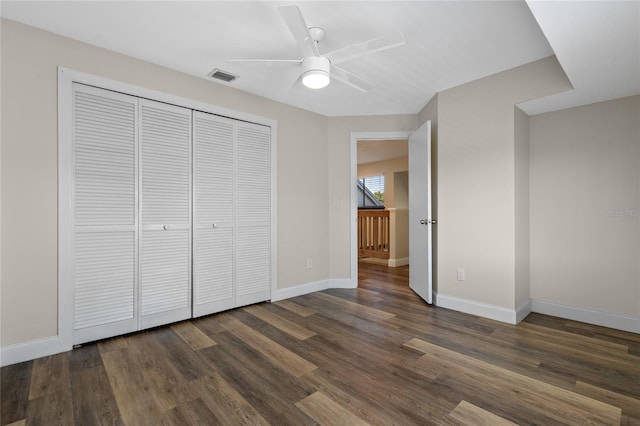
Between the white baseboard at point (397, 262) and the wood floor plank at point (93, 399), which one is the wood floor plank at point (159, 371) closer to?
the wood floor plank at point (93, 399)

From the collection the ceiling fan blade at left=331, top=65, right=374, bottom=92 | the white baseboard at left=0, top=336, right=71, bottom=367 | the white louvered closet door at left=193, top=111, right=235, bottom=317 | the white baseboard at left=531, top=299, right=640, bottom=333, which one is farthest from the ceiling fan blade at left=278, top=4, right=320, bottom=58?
the white baseboard at left=531, top=299, right=640, bottom=333

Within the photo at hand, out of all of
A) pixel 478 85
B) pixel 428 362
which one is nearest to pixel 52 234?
pixel 428 362

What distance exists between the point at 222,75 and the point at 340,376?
2.74 meters

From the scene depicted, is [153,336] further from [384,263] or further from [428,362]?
[384,263]

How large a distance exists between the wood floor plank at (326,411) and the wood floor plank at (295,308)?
132 centimetres

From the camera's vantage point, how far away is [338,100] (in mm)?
3447

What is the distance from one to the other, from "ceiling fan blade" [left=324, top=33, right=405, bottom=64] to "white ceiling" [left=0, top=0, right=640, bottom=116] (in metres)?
0.24

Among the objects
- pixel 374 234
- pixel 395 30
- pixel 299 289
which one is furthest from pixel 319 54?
pixel 374 234

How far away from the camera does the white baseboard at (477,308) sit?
8.93 ft

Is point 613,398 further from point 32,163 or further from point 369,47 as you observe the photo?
point 32,163

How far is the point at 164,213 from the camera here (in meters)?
2.67

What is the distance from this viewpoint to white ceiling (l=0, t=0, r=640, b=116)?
5.67 ft

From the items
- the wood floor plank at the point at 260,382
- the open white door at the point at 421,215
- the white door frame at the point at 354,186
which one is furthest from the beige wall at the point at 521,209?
the wood floor plank at the point at 260,382

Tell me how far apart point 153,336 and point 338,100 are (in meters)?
3.01
